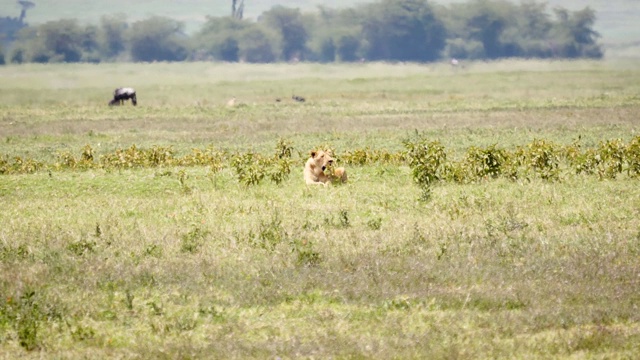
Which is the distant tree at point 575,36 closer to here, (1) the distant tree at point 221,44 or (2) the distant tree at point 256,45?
(2) the distant tree at point 256,45

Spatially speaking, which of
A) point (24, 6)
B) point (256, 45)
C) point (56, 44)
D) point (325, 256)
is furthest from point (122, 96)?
point (24, 6)

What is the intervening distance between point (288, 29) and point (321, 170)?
5228 inches

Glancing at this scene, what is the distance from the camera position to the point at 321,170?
67.2 feet

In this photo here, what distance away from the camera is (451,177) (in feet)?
67.4

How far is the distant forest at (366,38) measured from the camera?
134125 millimetres

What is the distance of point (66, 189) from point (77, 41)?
121 metres

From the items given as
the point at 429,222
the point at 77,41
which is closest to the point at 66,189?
the point at 429,222

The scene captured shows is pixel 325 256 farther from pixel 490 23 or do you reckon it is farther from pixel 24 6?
pixel 24 6

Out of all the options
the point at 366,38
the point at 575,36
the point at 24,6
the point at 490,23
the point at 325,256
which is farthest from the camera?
the point at 24,6

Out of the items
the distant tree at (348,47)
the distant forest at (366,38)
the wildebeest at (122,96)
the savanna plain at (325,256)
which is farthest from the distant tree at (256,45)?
the savanna plain at (325,256)

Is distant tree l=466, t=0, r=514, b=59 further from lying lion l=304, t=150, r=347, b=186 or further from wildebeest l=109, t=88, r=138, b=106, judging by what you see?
lying lion l=304, t=150, r=347, b=186

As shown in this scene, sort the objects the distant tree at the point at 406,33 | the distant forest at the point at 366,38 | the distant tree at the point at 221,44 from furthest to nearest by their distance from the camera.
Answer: the distant tree at the point at 221,44, the distant forest at the point at 366,38, the distant tree at the point at 406,33

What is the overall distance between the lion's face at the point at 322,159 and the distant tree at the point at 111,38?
123415mm

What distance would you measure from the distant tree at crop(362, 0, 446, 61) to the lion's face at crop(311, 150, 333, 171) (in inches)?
4443
